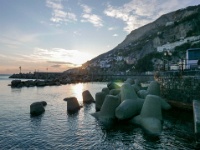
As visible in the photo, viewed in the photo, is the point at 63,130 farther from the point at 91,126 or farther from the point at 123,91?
the point at 123,91

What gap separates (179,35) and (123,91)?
14864cm

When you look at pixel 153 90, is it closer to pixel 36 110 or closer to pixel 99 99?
pixel 99 99

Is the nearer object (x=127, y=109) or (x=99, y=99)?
(x=127, y=109)

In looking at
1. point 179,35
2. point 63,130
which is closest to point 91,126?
point 63,130

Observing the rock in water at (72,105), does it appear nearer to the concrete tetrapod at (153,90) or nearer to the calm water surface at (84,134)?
the calm water surface at (84,134)

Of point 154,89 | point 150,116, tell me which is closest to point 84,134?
point 150,116

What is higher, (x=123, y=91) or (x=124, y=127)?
(x=123, y=91)

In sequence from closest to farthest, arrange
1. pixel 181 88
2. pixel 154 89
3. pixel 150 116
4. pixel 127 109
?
pixel 150 116 → pixel 127 109 → pixel 181 88 → pixel 154 89

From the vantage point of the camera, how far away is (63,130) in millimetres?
17328

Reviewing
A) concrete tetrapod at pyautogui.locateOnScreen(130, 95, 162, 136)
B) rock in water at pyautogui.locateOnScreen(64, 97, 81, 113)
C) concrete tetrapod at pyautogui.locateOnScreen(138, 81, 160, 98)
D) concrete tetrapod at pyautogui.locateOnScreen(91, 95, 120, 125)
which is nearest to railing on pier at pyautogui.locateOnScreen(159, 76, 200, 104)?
concrete tetrapod at pyautogui.locateOnScreen(138, 81, 160, 98)

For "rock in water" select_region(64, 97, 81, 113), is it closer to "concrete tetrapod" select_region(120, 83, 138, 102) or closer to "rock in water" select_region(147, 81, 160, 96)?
"concrete tetrapod" select_region(120, 83, 138, 102)

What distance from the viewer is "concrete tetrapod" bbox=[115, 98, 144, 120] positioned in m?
18.5

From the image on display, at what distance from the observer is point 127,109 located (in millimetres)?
18625

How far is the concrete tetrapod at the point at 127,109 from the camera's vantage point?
18469 millimetres
